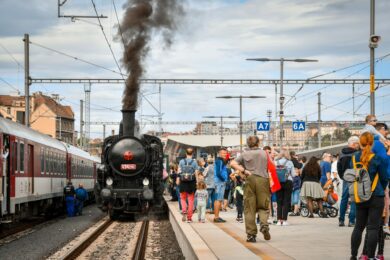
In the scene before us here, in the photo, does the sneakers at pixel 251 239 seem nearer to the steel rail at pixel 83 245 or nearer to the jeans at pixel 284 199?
the steel rail at pixel 83 245

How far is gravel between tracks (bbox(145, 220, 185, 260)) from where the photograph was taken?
1591 centimetres

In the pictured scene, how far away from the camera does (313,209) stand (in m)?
23.1

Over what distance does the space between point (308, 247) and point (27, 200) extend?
12.8 metres

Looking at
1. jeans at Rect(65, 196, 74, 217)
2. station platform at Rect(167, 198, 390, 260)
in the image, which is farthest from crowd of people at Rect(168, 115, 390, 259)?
jeans at Rect(65, 196, 74, 217)

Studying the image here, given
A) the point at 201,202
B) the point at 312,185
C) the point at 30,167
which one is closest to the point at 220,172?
the point at 201,202

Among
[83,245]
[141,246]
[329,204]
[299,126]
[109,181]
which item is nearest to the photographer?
[141,246]

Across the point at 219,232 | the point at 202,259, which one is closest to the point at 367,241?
the point at 202,259

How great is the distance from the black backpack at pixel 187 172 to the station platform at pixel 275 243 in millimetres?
2342

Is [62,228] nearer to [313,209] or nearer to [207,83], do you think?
[313,209]

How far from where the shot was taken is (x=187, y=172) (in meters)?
20.3

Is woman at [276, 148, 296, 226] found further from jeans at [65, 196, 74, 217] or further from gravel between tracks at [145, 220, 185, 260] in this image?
jeans at [65, 196, 74, 217]

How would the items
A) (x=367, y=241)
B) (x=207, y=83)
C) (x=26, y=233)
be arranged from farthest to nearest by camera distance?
(x=207, y=83), (x=26, y=233), (x=367, y=241)

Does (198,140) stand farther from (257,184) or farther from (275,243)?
(275,243)

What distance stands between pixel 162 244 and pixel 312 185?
477cm
